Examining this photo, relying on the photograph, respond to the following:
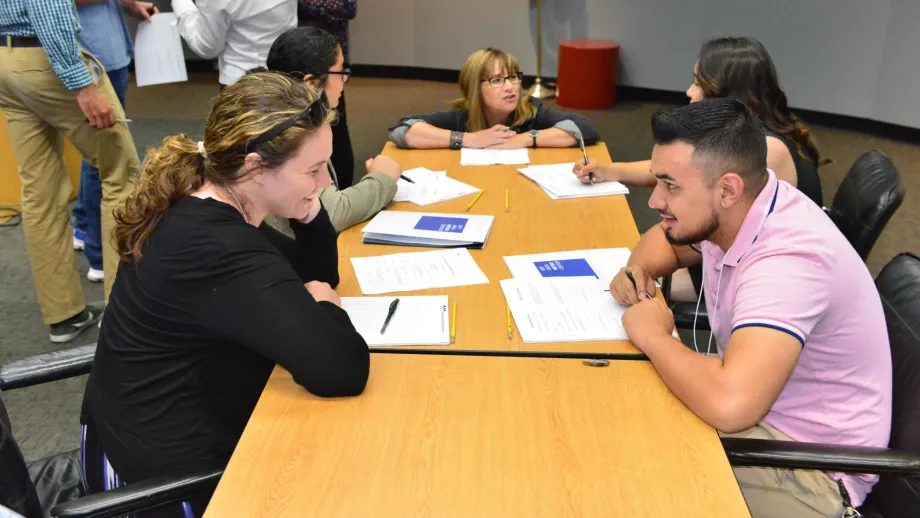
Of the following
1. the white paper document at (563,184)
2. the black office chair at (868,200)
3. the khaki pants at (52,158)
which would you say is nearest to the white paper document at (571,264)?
the white paper document at (563,184)

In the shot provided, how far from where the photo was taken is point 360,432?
1251mm

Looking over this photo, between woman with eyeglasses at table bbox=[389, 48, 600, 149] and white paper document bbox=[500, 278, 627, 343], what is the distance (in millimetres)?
1351

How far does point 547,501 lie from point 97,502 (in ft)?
2.30

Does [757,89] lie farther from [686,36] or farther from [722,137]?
[686,36]

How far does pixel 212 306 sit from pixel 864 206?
66.5 inches

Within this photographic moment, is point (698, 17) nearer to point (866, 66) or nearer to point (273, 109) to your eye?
point (866, 66)

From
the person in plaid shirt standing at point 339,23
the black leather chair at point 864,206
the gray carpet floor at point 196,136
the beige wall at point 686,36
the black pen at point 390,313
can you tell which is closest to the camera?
the black pen at point 390,313

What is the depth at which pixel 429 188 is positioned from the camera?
2.52 m

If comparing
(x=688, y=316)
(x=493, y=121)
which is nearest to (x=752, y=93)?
(x=688, y=316)

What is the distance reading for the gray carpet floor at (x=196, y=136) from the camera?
256cm

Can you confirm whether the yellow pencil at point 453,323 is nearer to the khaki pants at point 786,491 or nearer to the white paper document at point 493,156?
the khaki pants at point 786,491

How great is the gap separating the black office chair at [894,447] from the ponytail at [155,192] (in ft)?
3.55

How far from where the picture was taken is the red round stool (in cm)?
632

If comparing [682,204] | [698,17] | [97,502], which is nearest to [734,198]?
[682,204]
